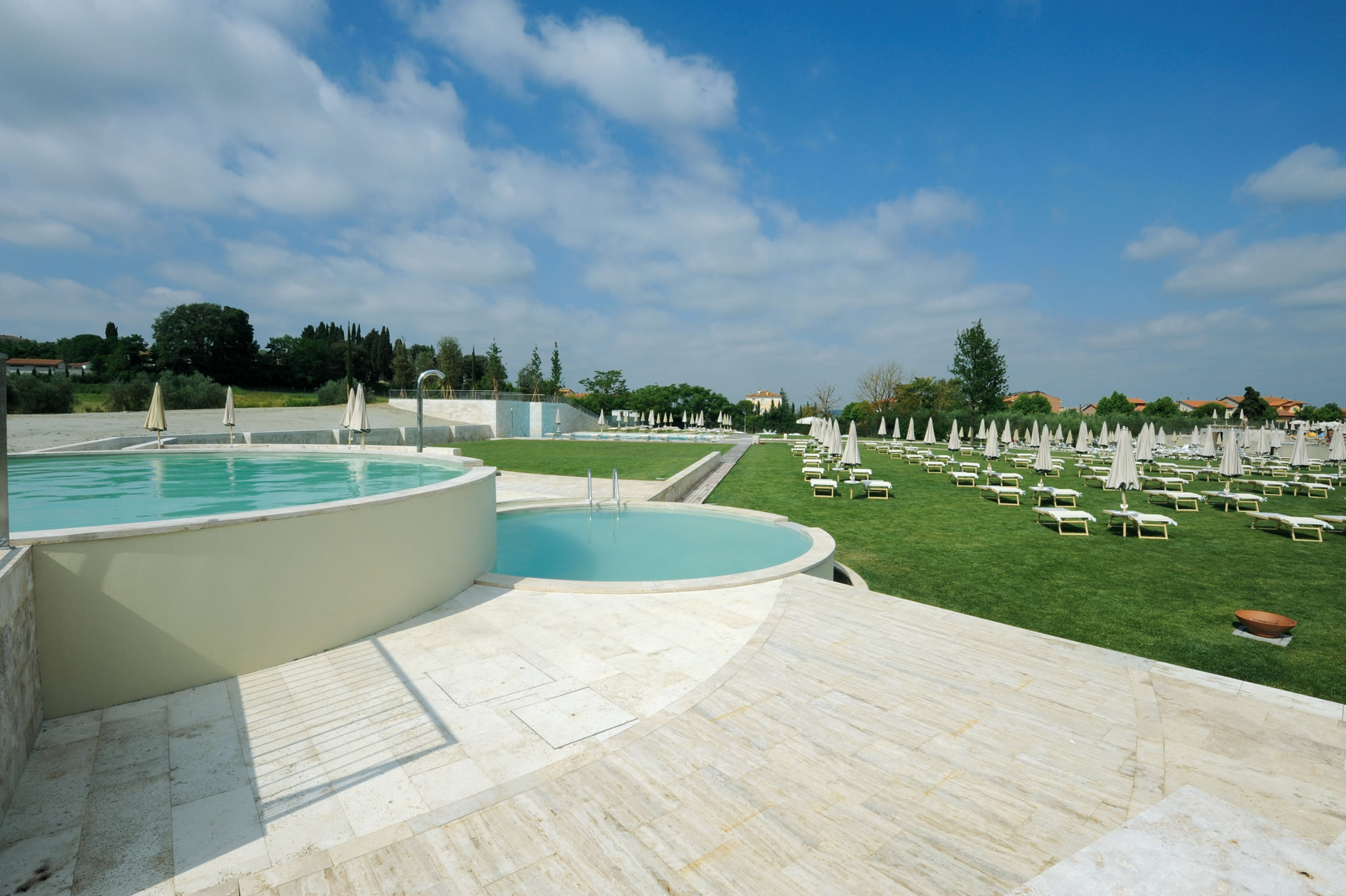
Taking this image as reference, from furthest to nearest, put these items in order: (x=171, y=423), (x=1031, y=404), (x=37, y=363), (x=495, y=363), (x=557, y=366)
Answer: (x=1031, y=404) → (x=557, y=366) → (x=495, y=363) → (x=37, y=363) → (x=171, y=423)

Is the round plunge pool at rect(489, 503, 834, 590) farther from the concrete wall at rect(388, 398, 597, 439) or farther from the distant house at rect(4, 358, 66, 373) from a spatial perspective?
the distant house at rect(4, 358, 66, 373)

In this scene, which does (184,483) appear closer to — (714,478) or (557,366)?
(714,478)

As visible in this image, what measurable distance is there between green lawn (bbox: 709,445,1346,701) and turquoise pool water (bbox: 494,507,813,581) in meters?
1.35

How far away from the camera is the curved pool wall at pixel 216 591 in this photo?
2.88 m

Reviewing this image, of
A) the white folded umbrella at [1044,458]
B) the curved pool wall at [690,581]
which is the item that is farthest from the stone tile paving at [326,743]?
the white folded umbrella at [1044,458]

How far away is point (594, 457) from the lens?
20.3m

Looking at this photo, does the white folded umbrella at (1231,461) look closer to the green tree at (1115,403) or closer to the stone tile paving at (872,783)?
the stone tile paving at (872,783)

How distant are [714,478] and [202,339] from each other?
5073cm

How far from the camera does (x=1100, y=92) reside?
617 inches

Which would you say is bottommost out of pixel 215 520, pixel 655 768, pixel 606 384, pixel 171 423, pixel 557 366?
pixel 655 768

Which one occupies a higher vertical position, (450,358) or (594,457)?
(450,358)

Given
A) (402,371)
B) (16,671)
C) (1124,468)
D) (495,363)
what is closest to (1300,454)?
(1124,468)

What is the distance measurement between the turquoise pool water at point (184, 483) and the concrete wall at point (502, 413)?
2450cm

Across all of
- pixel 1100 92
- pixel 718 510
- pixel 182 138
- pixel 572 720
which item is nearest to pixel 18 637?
pixel 572 720
